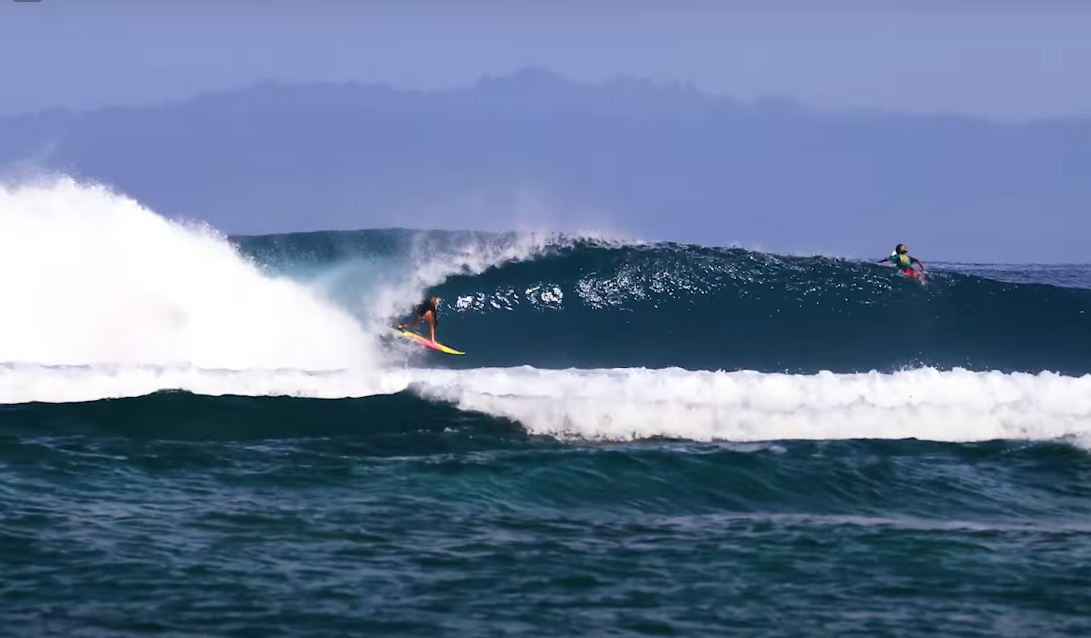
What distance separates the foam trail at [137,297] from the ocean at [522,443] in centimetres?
6

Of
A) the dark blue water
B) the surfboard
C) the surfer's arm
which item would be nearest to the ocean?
the dark blue water

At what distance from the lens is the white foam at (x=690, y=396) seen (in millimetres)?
14914

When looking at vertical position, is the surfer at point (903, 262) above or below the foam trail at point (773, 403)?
above

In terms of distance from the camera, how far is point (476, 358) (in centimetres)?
2312

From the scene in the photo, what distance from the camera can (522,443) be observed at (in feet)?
45.3

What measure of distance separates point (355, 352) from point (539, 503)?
1284 centimetres

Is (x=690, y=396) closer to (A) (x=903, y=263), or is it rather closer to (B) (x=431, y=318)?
(B) (x=431, y=318)

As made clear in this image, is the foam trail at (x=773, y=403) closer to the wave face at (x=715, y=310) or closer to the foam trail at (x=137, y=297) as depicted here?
the wave face at (x=715, y=310)

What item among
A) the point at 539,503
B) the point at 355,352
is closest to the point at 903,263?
the point at 355,352

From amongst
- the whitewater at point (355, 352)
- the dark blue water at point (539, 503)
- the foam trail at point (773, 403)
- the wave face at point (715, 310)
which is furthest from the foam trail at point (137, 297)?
the foam trail at point (773, 403)

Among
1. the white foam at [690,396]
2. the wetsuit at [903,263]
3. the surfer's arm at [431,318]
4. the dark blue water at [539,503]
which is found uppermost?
the wetsuit at [903,263]

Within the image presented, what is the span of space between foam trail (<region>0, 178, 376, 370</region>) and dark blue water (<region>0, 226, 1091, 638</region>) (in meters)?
1.11

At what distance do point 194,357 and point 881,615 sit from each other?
1616 centimetres

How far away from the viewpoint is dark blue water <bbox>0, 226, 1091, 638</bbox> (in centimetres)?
819
